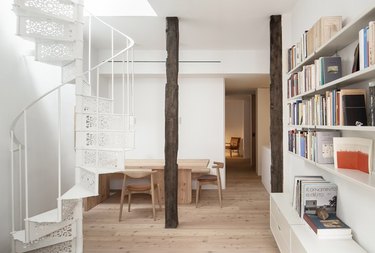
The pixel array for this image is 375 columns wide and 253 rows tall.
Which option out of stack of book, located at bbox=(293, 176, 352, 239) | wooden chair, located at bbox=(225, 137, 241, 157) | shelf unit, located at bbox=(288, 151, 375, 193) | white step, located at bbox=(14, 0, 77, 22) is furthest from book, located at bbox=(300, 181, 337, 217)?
wooden chair, located at bbox=(225, 137, 241, 157)

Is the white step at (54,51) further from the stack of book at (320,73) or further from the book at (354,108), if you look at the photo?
the book at (354,108)

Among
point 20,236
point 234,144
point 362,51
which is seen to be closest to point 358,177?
point 362,51

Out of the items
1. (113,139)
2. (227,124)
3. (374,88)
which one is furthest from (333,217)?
(227,124)

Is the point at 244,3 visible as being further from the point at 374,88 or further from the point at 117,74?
the point at 117,74

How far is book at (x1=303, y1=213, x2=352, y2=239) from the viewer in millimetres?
1880

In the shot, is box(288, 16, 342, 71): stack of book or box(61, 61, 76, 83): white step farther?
box(61, 61, 76, 83): white step

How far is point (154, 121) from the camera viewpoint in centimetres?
554

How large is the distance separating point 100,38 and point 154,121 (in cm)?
200

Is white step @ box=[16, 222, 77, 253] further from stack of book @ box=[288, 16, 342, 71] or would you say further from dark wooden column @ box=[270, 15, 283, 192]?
stack of book @ box=[288, 16, 342, 71]

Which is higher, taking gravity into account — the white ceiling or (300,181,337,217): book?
the white ceiling

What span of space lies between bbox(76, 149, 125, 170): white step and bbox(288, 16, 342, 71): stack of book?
215cm

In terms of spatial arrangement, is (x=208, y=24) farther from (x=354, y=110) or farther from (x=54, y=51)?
(x=354, y=110)

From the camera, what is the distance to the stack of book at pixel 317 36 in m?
1.99

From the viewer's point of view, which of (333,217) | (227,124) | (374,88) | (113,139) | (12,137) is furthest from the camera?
(227,124)
